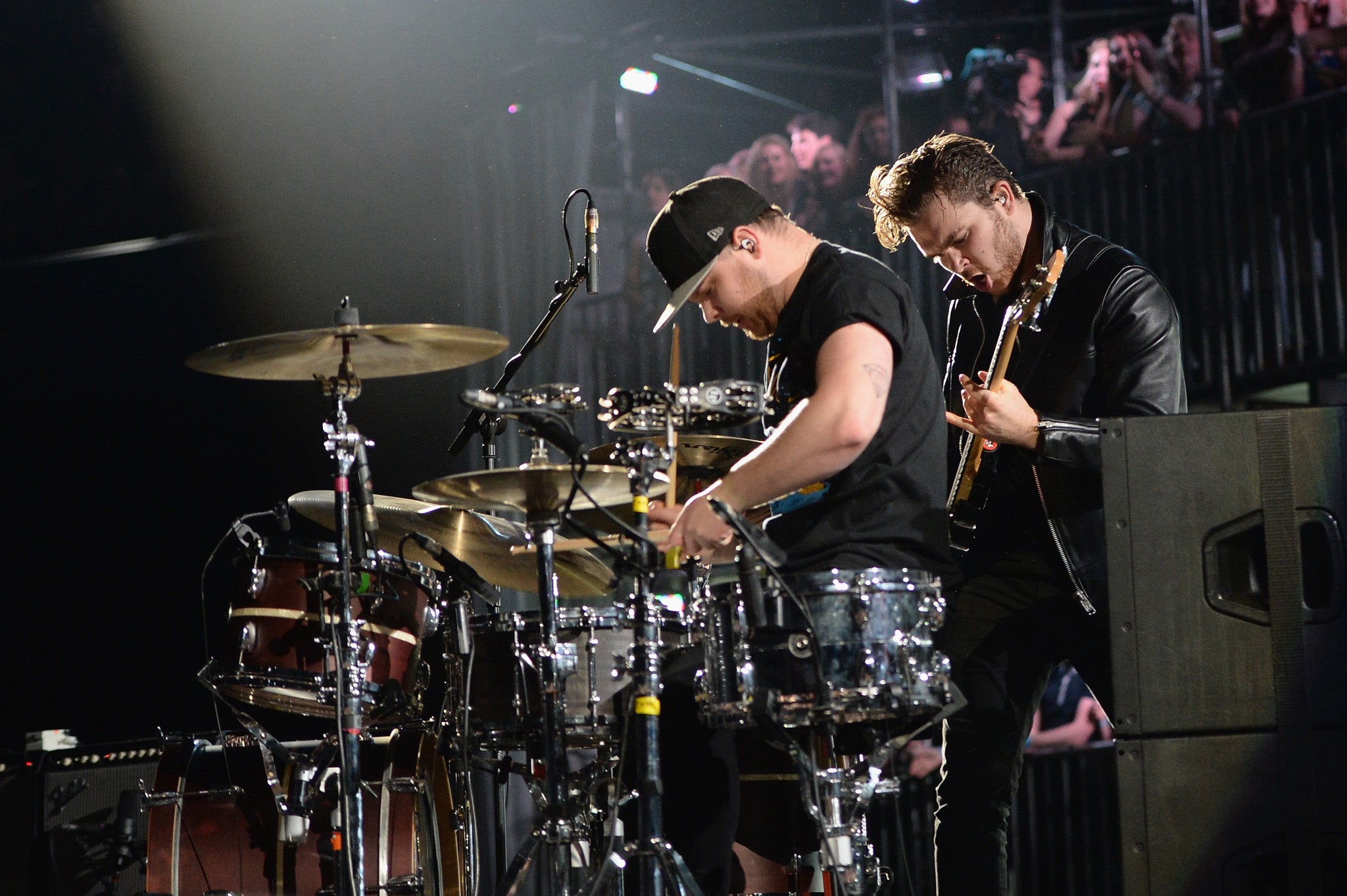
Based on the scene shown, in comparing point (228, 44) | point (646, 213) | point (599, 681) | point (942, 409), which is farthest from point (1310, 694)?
point (228, 44)

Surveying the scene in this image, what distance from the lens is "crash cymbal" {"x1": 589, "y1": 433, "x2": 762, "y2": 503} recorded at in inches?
116

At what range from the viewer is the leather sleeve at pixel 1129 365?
2891mm

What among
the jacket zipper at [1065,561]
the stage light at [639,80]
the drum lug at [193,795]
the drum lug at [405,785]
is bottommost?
the drum lug at [193,795]

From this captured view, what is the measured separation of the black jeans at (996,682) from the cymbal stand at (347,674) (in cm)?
132

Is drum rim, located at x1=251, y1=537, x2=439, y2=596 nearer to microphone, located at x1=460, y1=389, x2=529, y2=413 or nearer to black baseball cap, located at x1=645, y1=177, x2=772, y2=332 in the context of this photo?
microphone, located at x1=460, y1=389, x2=529, y2=413

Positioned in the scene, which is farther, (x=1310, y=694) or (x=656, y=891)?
(x=656, y=891)

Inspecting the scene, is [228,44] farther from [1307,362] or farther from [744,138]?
[1307,362]

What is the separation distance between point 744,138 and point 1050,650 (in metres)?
4.09

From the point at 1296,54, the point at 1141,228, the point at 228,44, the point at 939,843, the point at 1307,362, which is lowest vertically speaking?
the point at 939,843

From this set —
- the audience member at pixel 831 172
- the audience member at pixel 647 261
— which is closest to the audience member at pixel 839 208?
the audience member at pixel 831 172

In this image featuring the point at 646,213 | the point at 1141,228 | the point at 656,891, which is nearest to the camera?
the point at 656,891

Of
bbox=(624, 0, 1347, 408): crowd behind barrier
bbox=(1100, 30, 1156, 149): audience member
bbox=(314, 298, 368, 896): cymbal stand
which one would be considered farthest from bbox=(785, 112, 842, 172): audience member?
bbox=(314, 298, 368, 896): cymbal stand

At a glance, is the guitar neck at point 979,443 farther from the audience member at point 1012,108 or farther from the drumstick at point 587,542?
the audience member at point 1012,108

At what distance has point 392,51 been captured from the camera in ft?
19.4
